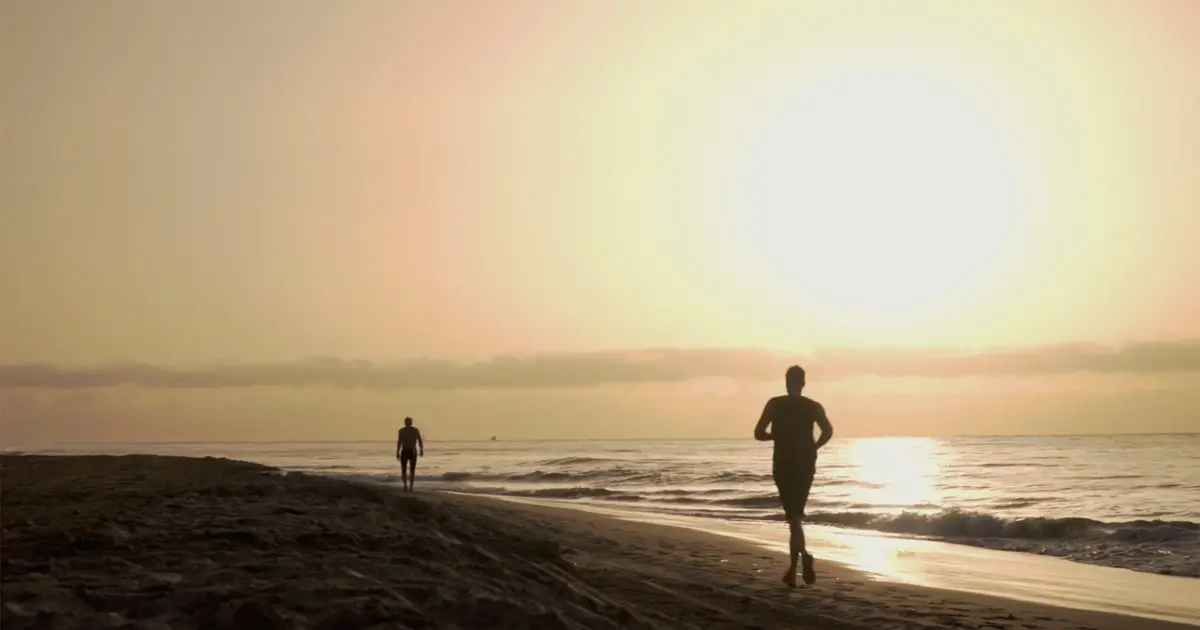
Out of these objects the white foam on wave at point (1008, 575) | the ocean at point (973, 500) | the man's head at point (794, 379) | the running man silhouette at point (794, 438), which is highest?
the man's head at point (794, 379)

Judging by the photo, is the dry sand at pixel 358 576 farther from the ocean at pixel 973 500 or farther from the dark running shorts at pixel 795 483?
the ocean at pixel 973 500

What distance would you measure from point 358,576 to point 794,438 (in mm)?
5359

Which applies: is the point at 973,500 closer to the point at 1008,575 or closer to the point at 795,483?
the point at 1008,575

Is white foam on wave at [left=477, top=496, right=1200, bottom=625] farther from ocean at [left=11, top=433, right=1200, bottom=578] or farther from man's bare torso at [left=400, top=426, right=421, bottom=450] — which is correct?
man's bare torso at [left=400, top=426, right=421, bottom=450]

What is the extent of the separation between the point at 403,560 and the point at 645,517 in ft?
62.2

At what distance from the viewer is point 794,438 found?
10.7 meters

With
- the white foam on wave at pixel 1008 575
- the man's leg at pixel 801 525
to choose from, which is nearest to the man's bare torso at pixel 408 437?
the white foam on wave at pixel 1008 575

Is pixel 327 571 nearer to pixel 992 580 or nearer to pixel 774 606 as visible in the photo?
pixel 774 606

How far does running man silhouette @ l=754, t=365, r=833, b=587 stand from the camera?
35.0 ft

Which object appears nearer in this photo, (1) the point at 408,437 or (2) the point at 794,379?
(2) the point at 794,379

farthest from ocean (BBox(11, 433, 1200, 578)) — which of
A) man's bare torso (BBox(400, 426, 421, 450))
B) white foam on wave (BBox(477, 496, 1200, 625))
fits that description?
man's bare torso (BBox(400, 426, 421, 450))

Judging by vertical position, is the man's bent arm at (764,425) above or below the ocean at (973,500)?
above

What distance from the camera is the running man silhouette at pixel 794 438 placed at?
10.7 m

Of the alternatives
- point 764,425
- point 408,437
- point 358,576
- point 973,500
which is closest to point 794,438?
point 764,425
